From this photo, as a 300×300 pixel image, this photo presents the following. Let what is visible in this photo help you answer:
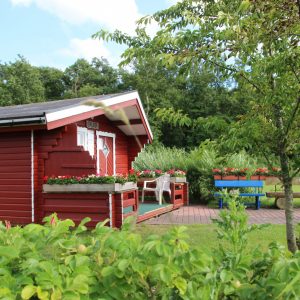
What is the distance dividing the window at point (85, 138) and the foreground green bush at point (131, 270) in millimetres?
8485

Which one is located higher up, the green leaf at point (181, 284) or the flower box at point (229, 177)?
the green leaf at point (181, 284)

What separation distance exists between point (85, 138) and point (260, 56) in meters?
7.51

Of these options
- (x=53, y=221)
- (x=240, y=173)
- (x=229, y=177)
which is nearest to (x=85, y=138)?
(x=229, y=177)

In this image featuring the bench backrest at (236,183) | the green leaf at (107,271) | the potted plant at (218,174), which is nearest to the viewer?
the green leaf at (107,271)

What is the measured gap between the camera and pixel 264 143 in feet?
11.1

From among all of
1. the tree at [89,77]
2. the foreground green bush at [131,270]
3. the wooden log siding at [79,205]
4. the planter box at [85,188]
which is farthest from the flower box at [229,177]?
the tree at [89,77]

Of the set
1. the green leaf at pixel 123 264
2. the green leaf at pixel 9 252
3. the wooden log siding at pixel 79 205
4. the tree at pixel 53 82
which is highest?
the tree at pixel 53 82

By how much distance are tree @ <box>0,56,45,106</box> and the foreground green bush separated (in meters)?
41.7

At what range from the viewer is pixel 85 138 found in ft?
33.6

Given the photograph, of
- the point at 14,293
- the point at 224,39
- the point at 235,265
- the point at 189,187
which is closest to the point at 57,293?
the point at 14,293

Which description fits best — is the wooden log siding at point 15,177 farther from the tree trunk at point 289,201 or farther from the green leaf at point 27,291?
the green leaf at point 27,291

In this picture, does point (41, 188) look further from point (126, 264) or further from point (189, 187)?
point (126, 264)

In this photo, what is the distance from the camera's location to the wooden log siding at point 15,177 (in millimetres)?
8539

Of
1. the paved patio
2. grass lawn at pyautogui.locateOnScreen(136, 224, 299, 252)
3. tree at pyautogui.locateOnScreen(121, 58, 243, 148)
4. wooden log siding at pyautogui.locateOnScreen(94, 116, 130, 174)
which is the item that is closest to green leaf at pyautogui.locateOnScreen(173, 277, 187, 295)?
grass lawn at pyautogui.locateOnScreen(136, 224, 299, 252)
